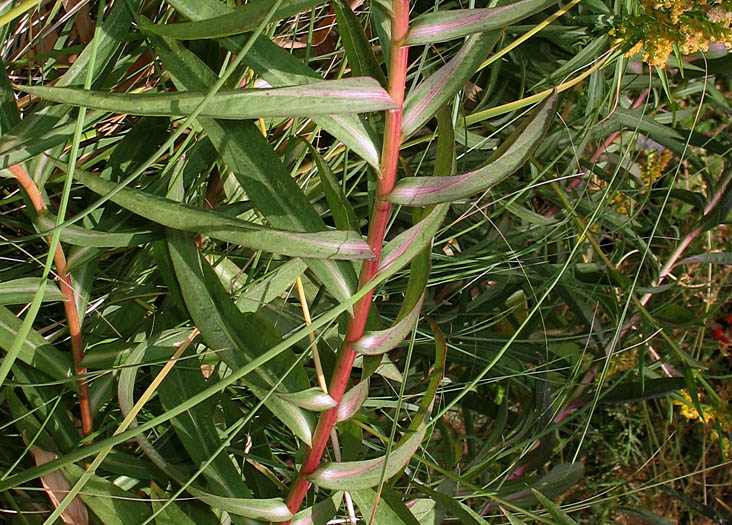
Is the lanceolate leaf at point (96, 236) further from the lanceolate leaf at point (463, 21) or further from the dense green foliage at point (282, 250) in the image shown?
the lanceolate leaf at point (463, 21)

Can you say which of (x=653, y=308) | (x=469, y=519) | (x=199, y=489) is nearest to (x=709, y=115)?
(x=653, y=308)

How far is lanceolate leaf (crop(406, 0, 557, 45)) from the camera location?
1.10ft

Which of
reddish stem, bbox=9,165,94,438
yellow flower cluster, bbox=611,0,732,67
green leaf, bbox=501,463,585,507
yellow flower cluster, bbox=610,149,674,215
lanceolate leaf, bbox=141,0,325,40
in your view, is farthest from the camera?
yellow flower cluster, bbox=610,149,674,215

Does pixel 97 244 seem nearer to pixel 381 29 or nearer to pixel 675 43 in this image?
pixel 381 29

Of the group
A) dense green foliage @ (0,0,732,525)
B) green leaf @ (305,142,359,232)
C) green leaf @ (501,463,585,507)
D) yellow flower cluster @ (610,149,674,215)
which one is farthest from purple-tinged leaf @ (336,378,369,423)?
yellow flower cluster @ (610,149,674,215)

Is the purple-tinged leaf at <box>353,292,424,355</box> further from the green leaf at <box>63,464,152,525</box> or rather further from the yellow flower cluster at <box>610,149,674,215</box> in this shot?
the yellow flower cluster at <box>610,149,674,215</box>

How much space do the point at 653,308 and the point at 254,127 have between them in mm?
576

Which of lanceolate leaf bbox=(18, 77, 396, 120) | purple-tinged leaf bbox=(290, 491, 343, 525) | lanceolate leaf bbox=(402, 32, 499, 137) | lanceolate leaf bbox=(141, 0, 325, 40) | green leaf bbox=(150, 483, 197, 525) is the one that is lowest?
purple-tinged leaf bbox=(290, 491, 343, 525)

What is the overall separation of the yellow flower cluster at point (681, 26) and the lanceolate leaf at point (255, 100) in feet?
1.15

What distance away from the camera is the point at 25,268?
545 millimetres

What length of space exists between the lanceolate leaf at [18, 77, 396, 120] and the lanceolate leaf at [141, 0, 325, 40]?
3 centimetres

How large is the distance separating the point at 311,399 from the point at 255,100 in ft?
0.60

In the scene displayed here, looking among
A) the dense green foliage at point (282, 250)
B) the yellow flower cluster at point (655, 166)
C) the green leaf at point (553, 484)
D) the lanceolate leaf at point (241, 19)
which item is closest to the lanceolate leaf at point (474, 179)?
the dense green foliage at point (282, 250)

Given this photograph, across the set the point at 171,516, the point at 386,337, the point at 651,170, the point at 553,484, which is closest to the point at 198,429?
the point at 171,516
